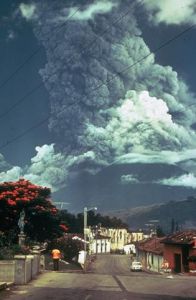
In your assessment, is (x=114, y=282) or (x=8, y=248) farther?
(x=8, y=248)

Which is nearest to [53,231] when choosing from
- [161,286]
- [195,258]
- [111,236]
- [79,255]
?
[161,286]

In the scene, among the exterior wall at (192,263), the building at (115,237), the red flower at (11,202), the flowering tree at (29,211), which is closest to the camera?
the red flower at (11,202)

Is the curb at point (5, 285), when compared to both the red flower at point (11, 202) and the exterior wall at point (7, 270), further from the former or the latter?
the red flower at point (11, 202)

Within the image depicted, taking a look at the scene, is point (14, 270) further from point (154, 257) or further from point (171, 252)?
point (154, 257)

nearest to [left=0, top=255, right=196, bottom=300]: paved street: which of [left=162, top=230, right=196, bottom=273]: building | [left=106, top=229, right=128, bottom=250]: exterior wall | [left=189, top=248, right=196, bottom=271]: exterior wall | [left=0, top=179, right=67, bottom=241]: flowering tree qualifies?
[left=0, top=179, right=67, bottom=241]: flowering tree

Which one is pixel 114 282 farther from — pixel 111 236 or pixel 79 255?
pixel 111 236

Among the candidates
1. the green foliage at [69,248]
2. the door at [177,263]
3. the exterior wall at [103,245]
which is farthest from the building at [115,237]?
the door at [177,263]
